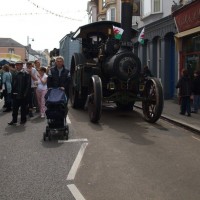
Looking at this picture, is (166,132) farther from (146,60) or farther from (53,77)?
(146,60)

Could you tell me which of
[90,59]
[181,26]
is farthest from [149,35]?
[90,59]

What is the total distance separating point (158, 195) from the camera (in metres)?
5.53

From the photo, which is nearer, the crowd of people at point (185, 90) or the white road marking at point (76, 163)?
the white road marking at point (76, 163)

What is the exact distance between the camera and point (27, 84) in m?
11.3

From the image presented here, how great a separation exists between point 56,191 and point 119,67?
6.66 metres

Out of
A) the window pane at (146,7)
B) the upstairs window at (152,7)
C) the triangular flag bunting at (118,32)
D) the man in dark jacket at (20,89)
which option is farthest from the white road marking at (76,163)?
the window pane at (146,7)

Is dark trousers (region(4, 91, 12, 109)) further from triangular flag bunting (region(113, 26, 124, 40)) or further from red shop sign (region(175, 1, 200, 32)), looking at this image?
red shop sign (region(175, 1, 200, 32))

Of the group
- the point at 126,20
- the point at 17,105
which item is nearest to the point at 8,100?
the point at 17,105

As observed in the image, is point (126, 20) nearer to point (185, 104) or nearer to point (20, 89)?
point (185, 104)

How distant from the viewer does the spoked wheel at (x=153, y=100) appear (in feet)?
37.3

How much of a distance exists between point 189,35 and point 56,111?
9584 millimetres

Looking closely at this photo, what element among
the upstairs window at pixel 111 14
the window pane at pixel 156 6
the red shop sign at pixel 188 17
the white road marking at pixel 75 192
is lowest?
the white road marking at pixel 75 192

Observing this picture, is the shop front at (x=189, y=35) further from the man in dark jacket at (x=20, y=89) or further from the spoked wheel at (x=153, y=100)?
the man in dark jacket at (x=20, y=89)

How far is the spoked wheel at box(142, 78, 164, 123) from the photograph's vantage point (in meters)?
11.4
